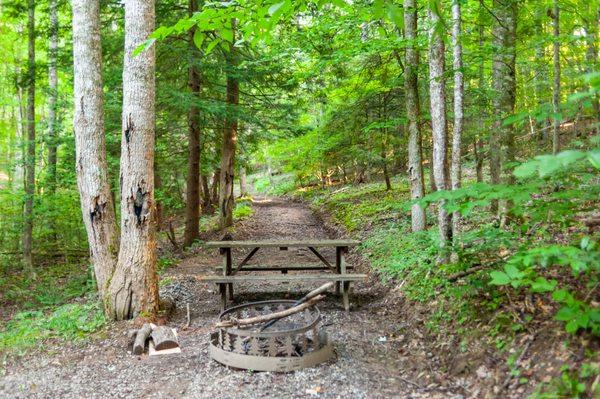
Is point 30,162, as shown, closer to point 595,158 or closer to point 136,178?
point 136,178

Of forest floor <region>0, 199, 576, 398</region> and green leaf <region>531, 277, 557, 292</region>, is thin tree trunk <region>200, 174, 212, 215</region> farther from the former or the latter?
green leaf <region>531, 277, 557, 292</region>

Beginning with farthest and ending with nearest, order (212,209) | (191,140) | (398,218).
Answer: (212,209) < (191,140) < (398,218)

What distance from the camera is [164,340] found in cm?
521

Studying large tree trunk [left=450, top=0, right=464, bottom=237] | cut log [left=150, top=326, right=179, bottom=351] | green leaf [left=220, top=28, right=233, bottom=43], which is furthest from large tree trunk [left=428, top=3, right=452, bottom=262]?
green leaf [left=220, top=28, right=233, bottom=43]

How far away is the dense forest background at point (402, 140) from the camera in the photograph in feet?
11.0

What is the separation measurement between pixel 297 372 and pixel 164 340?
1.84 meters

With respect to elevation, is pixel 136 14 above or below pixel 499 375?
above

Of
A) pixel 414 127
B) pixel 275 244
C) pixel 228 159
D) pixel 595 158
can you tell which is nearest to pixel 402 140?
pixel 414 127

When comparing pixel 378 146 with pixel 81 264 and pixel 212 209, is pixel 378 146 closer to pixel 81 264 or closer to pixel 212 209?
pixel 81 264

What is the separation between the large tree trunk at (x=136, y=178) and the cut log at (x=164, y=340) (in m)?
0.80

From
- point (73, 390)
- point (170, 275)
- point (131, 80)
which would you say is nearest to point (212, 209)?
point (170, 275)

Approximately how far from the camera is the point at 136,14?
19.7 feet

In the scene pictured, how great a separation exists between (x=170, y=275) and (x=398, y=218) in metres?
5.68

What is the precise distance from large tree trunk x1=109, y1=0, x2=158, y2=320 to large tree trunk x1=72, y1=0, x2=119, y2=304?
539 millimetres
